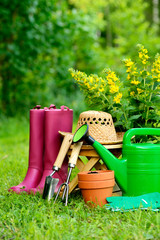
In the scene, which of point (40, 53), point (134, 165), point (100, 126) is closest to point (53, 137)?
point (100, 126)

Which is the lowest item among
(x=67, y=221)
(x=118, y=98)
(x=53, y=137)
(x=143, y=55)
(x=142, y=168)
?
(x=67, y=221)

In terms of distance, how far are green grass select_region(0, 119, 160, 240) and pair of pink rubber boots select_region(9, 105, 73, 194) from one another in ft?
0.50

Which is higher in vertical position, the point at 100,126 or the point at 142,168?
the point at 100,126

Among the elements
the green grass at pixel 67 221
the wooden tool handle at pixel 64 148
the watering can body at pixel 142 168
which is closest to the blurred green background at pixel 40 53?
the wooden tool handle at pixel 64 148

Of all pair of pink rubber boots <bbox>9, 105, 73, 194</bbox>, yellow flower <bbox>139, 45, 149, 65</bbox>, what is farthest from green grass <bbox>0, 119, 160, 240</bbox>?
yellow flower <bbox>139, 45, 149, 65</bbox>

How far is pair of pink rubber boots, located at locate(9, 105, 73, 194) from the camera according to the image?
211cm

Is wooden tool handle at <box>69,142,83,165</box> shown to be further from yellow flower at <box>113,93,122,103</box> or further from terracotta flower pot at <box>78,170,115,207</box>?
yellow flower at <box>113,93,122,103</box>

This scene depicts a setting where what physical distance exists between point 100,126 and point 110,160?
0.24m

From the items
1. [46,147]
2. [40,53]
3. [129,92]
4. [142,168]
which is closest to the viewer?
[142,168]

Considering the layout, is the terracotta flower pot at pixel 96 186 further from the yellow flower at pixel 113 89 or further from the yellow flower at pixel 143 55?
the yellow flower at pixel 143 55

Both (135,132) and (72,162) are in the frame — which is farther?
(135,132)

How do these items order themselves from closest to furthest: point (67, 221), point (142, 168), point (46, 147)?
point (67, 221) → point (142, 168) → point (46, 147)

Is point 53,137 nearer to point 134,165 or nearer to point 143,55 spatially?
point 134,165

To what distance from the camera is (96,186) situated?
5.75 feet
